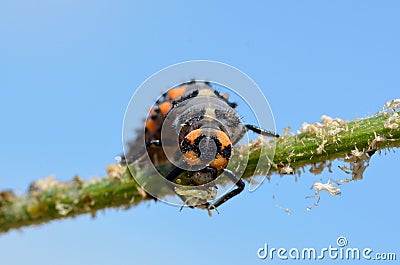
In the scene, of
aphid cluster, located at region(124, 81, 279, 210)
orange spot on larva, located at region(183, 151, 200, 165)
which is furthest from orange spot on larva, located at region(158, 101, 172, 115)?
orange spot on larva, located at region(183, 151, 200, 165)

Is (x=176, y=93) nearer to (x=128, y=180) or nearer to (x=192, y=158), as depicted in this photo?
(x=192, y=158)

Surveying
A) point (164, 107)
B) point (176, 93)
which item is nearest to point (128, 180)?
point (164, 107)

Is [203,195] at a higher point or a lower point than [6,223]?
higher

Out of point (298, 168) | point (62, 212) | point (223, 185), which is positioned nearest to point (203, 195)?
point (223, 185)

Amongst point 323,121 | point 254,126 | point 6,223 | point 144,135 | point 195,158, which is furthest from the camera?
point 144,135

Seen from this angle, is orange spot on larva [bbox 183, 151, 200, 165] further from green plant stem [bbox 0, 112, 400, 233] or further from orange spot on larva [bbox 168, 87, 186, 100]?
orange spot on larva [bbox 168, 87, 186, 100]

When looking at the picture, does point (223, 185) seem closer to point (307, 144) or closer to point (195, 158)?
point (195, 158)
